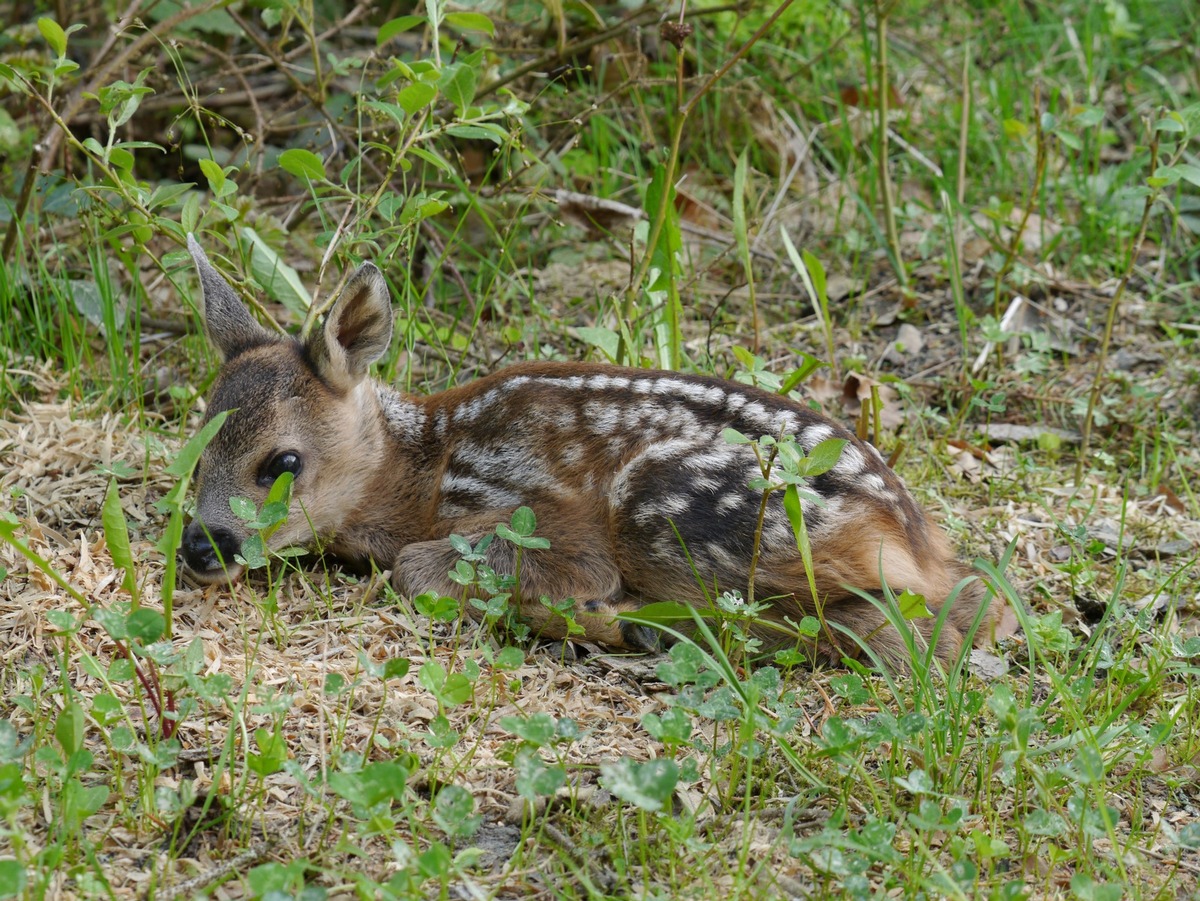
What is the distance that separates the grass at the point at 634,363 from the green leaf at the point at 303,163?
0.07 ft

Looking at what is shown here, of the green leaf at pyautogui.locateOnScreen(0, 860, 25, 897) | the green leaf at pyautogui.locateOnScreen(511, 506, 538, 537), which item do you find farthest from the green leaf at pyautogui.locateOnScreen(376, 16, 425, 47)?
the green leaf at pyautogui.locateOnScreen(0, 860, 25, 897)

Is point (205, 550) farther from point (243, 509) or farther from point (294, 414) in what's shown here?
point (294, 414)

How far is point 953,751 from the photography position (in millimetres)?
2961

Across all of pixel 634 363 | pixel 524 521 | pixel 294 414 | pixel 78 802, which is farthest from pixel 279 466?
pixel 78 802

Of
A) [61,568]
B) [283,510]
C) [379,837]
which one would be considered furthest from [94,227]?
[379,837]

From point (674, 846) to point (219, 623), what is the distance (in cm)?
160

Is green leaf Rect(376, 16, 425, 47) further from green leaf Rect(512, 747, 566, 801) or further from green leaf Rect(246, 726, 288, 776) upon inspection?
green leaf Rect(512, 747, 566, 801)

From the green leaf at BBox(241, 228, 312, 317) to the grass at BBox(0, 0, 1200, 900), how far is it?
0.05ft

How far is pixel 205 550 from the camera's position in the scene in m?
3.84

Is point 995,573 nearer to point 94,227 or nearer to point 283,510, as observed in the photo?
point 283,510

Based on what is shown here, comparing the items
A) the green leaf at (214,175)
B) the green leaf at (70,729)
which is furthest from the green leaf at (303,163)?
the green leaf at (70,729)

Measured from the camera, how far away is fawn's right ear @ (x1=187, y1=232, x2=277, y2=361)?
14.1 ft

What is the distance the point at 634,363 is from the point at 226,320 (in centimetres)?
145

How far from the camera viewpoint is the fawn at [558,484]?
3803 mm
